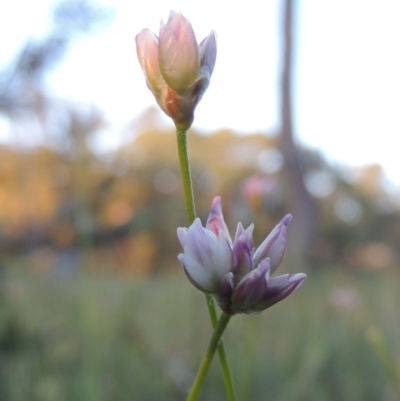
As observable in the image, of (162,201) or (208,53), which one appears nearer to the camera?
(208,53)

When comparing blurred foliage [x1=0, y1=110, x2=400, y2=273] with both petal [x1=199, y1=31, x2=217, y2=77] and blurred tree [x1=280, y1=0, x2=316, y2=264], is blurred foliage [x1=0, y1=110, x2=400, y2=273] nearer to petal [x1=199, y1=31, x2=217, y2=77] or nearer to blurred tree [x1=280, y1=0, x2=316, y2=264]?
blurred tree [x1=280, y1=0, x2=316, y2=264]

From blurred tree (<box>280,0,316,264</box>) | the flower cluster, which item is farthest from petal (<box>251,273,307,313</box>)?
blurred tree (<box>280,0,316,264</box>)

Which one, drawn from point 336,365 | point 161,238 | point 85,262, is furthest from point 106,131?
point 161,238

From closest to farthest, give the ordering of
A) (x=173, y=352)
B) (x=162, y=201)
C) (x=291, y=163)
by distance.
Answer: (x=173, y=352), (x=291, y=163), (x=162, y=201)

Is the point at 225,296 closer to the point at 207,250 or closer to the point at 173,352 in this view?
the point at 207,250

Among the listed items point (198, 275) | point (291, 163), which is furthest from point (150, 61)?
point (291, 163)

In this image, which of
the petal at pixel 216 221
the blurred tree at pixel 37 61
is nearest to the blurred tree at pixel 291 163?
the blurred tree at pixel 37 61

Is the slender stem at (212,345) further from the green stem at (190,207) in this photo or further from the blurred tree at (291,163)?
the blurred tree at (291,163)

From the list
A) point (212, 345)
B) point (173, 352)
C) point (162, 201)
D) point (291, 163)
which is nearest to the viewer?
point (212, 345)
